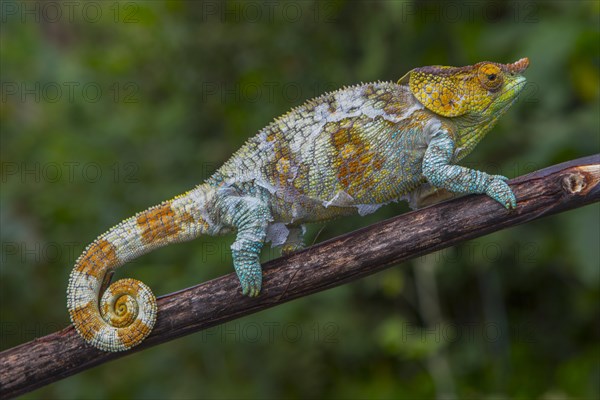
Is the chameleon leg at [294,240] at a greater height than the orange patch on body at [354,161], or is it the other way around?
the orange patch on body at [354,161]

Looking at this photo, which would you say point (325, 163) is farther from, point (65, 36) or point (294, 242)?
point (65, 36)

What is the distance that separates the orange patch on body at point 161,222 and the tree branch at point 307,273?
0.29m

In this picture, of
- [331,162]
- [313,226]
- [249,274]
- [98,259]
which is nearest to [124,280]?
[98,259]

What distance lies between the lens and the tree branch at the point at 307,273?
9.70 ft

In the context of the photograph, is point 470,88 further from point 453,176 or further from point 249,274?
point 249,274

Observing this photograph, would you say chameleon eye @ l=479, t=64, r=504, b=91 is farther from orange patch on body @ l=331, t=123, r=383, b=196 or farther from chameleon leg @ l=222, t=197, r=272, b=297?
chameleon leg @ l=222, t=197, r=272, b=297

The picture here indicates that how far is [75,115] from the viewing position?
5.88m

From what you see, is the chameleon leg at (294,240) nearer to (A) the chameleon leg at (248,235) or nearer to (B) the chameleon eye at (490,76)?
(A) the chameleon leg at (248,235)

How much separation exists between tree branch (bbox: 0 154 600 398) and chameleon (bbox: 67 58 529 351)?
A: 0.18 meters

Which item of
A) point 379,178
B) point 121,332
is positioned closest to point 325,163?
point 379,178

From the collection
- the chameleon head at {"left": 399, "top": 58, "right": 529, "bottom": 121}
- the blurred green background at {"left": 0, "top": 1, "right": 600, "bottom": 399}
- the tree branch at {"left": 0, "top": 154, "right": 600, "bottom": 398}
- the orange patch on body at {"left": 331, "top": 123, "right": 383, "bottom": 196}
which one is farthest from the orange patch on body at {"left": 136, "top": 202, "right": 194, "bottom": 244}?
the blurred green background at {"left": 0, "top": 1, "right": 600, "bottom": 399}

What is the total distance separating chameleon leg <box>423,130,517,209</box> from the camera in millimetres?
2916

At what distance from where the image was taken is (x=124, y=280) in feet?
10.1

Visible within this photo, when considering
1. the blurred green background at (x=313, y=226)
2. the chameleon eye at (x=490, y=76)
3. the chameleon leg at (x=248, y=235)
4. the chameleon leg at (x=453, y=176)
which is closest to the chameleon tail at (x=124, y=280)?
the chameleon leg at (x=248, y=235)
